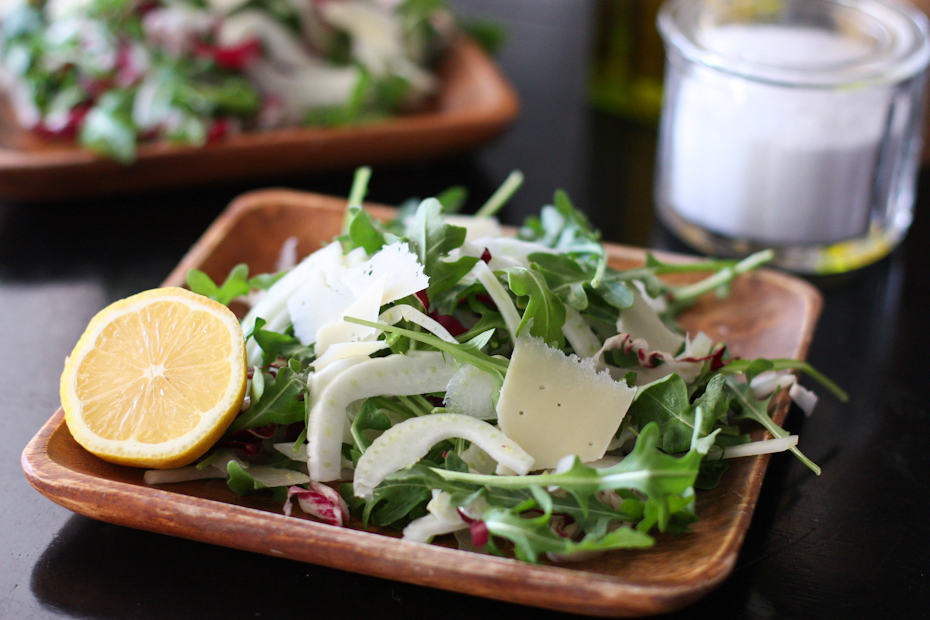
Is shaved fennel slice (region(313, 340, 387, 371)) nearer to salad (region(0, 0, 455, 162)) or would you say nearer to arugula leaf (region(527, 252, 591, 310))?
arugula leaf (region(527, 252, 591, 310))

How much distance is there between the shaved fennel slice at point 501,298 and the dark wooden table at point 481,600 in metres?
0.29

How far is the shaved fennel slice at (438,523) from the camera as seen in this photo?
3.15 feet

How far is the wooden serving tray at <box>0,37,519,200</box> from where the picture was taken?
1.71 m

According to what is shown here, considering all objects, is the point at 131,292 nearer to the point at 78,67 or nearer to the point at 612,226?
the point at 78,67

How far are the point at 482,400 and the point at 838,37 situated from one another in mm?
966

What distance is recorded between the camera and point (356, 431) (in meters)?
1.03

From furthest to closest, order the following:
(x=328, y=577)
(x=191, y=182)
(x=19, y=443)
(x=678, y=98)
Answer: (x=191, y=182) → (x=678, y=98) → (x=19, y=443) → (x=328, y=577)

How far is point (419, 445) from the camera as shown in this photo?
101 cm

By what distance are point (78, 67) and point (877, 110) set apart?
1.43 meters

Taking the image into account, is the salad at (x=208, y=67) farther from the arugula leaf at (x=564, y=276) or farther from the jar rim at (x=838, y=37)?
the arugula leaf at (x=564, y=276)

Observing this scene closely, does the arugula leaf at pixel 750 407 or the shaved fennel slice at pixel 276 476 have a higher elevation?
the arugula leaf at pixel 750 407

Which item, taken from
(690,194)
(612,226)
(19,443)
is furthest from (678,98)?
(19,443)

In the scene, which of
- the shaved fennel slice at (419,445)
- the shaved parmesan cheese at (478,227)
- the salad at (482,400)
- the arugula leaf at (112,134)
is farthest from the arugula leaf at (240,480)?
the arugula leaf at (112,134)

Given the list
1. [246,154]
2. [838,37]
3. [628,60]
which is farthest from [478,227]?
[628,60]
